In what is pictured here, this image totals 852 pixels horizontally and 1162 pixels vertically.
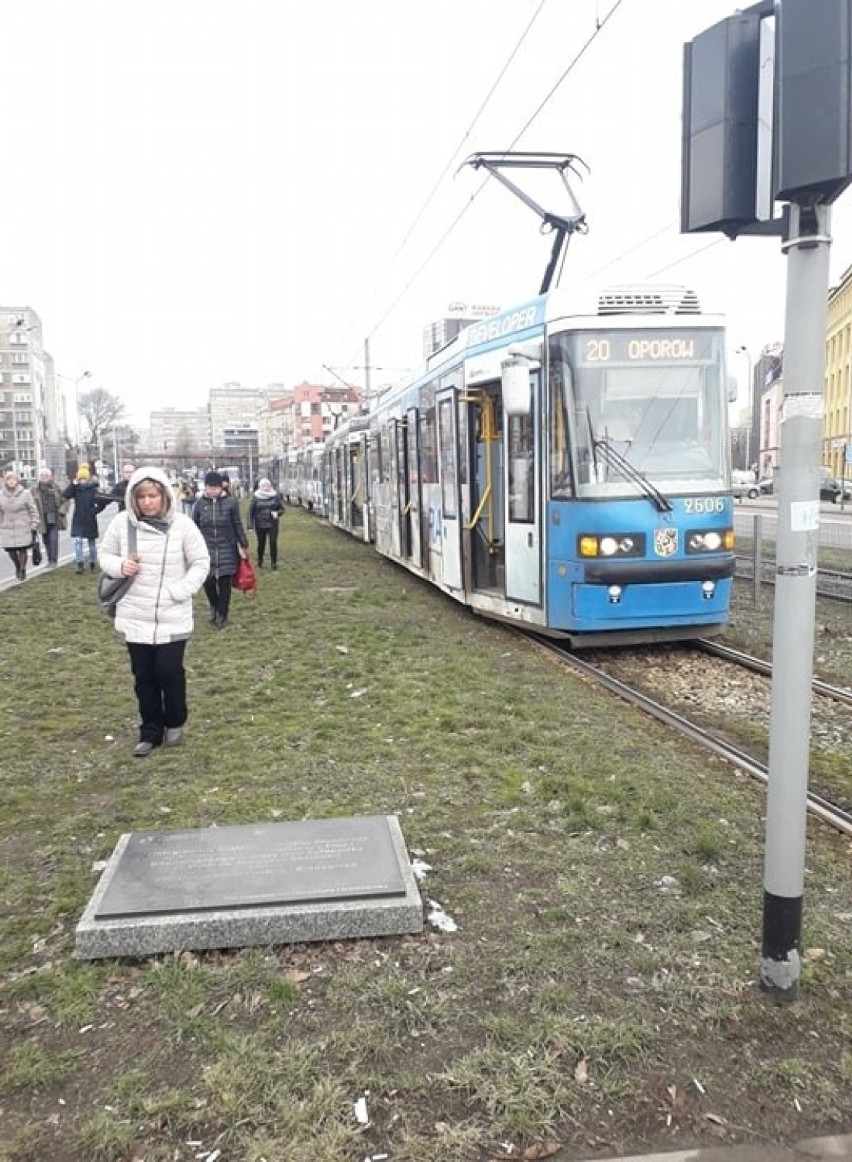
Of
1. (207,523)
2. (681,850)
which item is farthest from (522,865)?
(207,523)

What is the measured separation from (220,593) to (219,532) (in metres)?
0.76

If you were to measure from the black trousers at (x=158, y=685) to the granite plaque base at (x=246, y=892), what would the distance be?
6.49 feet

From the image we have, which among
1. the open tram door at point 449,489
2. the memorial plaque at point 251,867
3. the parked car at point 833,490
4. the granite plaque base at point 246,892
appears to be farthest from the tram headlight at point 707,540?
the parked car at point 833,490

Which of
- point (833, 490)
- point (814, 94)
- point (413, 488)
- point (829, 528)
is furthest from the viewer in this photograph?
point (833, 490)

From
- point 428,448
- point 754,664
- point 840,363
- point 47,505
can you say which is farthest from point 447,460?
point 840,363

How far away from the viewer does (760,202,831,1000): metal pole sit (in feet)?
9.87

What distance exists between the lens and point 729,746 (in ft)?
20.9

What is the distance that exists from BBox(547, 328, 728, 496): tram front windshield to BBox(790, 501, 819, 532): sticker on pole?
5.63 meters

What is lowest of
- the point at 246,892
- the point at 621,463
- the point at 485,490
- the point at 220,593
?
the point at 246,892

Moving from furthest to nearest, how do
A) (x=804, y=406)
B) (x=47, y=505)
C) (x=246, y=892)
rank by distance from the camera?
1. (x=47, y=505)
2. (x=246, y=892)
3. (x=804, y=406)

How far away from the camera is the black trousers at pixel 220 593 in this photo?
11.4 metres

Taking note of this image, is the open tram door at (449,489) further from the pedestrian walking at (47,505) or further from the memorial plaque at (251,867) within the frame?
the pedestrian walking at (47,505)

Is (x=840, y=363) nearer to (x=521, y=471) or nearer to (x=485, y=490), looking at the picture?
(x=485, y=490)

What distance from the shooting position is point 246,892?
3863 mm
